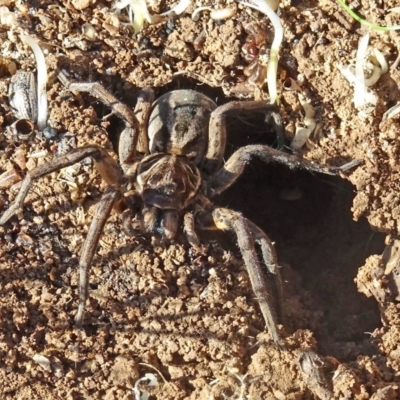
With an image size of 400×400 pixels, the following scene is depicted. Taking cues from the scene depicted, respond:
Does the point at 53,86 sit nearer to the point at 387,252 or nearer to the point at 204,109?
the point at 204,109

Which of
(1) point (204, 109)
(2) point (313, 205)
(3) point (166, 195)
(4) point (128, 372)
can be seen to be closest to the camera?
(4) point (128, 372)

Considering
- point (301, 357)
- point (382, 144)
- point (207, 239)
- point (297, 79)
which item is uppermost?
point (297, 79)

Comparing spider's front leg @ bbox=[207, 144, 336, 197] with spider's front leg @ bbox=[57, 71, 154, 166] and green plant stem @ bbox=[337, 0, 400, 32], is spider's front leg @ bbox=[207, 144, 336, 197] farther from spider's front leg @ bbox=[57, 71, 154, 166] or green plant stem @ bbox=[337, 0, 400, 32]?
green plant stem @ bbox=[337, 0, 400, 32]

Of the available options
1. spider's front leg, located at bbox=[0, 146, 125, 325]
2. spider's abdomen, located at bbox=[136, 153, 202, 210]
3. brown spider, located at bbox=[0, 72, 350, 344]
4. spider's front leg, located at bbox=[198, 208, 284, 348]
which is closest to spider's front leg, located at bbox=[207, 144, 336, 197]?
brown spider, located at bbox=[0, 72, 350, 344]

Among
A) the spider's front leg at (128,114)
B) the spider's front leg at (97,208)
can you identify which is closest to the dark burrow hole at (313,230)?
the spider's front leg at (128,114)

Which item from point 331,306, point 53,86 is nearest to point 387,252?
point 331,306

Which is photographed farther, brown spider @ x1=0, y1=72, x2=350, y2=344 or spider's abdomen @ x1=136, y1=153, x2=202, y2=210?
spider's abdomen @ x1=136, y1=153, x2=202, y2=210

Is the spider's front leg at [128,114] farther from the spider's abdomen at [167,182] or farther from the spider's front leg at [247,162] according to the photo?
the spider's front leg at [247,162]
